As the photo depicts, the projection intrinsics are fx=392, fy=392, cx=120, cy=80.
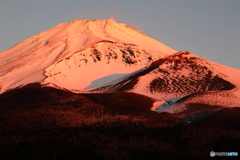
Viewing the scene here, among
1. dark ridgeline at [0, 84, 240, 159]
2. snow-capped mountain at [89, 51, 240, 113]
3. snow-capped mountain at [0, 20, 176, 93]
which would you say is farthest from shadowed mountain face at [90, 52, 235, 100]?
dark ridgeline at [0, 84, 240, 159]

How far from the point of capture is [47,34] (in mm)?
76750

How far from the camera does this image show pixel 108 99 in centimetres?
3562

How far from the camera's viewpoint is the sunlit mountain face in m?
16.7

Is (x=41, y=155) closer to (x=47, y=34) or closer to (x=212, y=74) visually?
(x=212, y=74)

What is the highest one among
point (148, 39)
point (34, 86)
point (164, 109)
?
point (148, 39)

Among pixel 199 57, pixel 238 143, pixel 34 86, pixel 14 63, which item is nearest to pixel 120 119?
pixel 238 143

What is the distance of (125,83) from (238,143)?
2975cm

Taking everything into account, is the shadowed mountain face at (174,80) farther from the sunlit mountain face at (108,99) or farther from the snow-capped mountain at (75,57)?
the snow-capped mountain at (75,57)

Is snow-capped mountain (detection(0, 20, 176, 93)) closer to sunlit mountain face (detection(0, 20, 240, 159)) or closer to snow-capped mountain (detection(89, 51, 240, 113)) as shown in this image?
sunlit mountain face (detection(0, 20, 240, 159))

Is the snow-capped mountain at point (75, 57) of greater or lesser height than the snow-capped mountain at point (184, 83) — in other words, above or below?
above

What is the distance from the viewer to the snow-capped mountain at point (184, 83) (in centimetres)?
3628

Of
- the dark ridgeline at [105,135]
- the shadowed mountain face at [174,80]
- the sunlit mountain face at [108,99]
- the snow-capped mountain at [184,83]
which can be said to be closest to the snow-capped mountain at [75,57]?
the sunlit mountain face at [108,99]

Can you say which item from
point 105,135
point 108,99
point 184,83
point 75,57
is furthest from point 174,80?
point 105,135

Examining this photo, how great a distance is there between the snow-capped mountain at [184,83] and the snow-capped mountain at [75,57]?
6.00 meters
